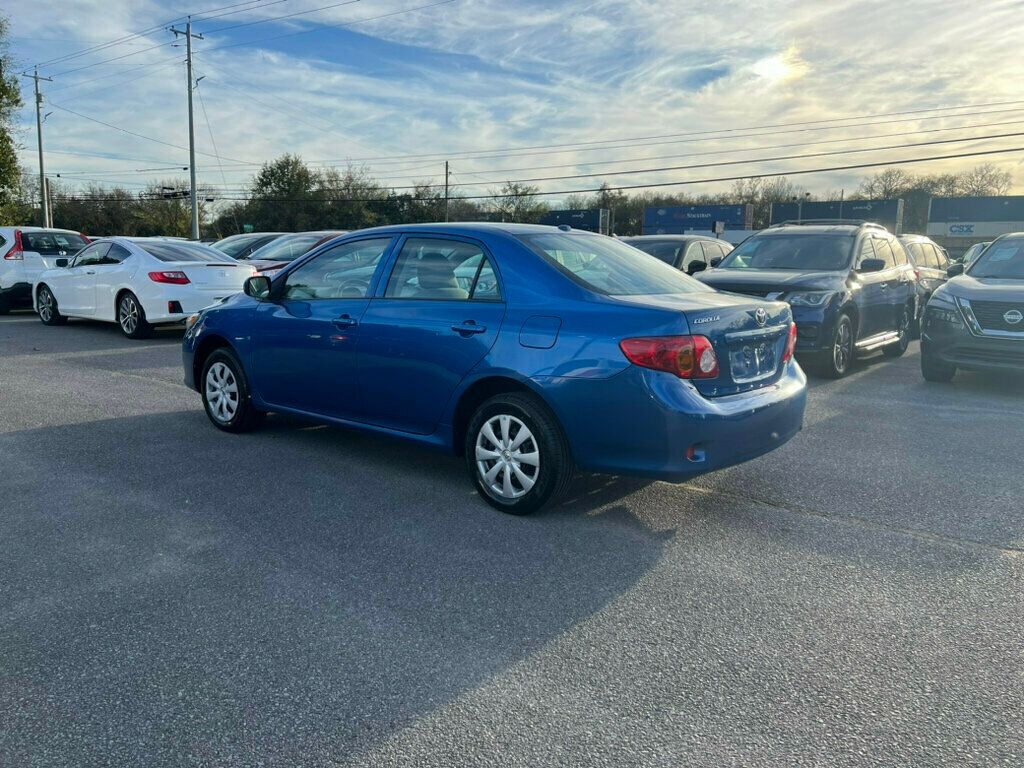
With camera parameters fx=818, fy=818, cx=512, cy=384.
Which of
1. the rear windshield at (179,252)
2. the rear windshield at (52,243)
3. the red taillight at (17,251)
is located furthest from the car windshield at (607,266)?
the red taillight at (17,251)

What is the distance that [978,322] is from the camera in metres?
8.45

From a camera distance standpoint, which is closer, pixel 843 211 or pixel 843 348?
pixel 843 348

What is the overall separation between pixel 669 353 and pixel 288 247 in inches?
484

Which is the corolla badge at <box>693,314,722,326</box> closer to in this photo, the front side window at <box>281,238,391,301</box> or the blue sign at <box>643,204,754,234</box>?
the front side window at <box>281,238,391,301</box>

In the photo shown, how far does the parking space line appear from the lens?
418cm

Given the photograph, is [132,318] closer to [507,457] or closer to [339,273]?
[339,273]

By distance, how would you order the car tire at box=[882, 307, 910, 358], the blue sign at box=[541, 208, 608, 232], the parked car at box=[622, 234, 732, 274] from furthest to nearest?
the blue sign at box=[541, 208, 608, 232]
the parked car at box=[622, 234, 732, 274]
the car tire at box=[882, 307, 910, 358]

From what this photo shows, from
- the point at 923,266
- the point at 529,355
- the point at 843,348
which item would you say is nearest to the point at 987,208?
the point at 923,266

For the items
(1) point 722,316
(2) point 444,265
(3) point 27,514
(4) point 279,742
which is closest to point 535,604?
(4) point 279,742

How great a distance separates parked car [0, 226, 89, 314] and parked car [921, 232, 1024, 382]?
15.0 meters

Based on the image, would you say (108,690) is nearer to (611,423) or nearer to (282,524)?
(282,524)

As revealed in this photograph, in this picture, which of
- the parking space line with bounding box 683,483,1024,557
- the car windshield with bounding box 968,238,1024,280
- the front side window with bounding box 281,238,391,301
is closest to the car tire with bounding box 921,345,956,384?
the car windshield with bounding box 968,238,1024,280

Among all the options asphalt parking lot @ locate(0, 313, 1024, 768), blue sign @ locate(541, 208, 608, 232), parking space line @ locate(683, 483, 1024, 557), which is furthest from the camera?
blue sign @ locate(541, 208, 608, 232)

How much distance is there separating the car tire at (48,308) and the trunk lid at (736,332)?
12731 mm
